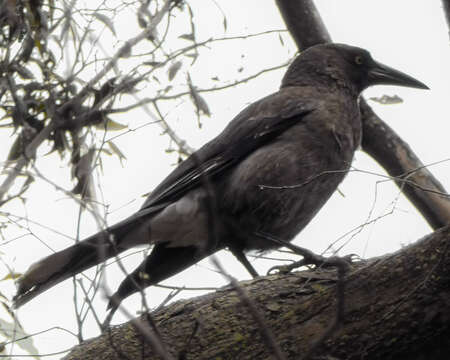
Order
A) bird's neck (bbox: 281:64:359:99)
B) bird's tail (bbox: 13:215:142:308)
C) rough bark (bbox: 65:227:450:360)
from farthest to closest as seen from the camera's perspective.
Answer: bird's neck (bbox: 281:64:359:99), bird's tail (bbox: 13:215:142:308), rough bark (bbox: 65:227:450:360)

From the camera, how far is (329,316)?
2502mm

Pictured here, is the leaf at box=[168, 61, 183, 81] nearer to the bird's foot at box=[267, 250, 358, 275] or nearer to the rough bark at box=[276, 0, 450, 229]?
the rough bark at box=[276, 0, 450, 229]

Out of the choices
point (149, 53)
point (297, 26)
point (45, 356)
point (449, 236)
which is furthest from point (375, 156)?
point (45, 356)

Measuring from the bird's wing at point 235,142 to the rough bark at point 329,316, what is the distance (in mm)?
1023

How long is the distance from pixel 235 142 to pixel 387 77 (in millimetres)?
1306

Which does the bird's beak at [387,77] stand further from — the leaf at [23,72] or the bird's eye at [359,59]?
the leaf at [23,72]

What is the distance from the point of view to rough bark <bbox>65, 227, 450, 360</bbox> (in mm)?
2289

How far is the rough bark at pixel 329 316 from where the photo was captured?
229 centimetres

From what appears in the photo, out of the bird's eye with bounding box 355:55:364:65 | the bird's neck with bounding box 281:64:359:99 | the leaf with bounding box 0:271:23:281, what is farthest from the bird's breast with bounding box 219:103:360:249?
the leaf with bounding box 0:271:23:281

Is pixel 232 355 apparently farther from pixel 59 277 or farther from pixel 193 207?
pixel 193 207

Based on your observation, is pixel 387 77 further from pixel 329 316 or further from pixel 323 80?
pixel 329 316

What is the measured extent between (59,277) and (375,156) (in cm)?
172

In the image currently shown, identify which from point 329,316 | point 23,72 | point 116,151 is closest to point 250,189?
point 116,151

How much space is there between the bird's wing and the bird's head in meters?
0.41
